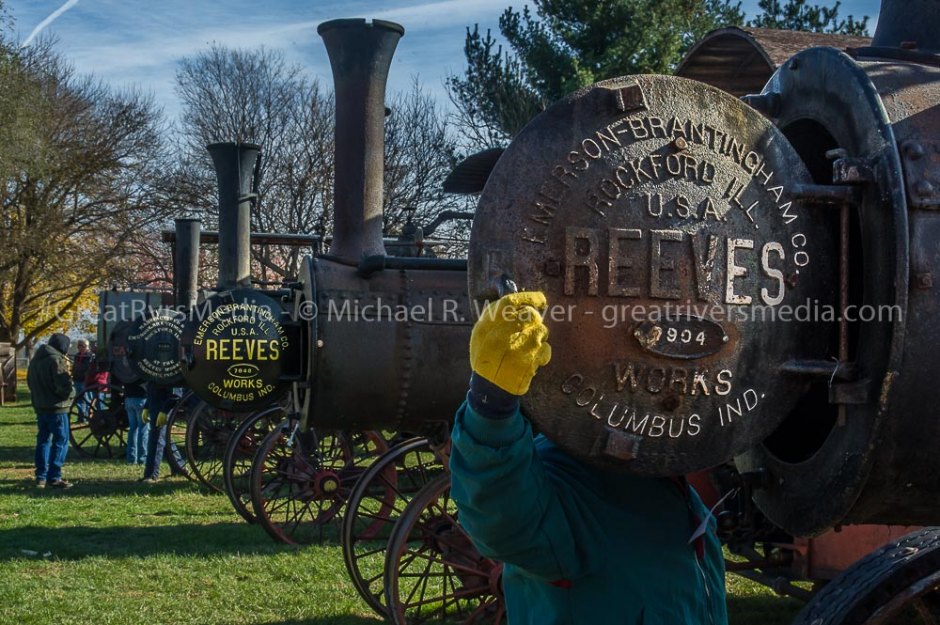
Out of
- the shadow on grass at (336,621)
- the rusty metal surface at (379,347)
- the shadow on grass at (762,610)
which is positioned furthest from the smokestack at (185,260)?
the shadow on grass at (762,610)

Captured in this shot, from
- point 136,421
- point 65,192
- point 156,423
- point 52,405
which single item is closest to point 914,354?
point 156,423

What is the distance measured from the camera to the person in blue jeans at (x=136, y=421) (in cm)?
1282

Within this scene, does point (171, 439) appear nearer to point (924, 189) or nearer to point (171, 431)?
point (171, 431)

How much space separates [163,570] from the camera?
284 inches

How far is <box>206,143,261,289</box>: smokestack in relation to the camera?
24.1ft

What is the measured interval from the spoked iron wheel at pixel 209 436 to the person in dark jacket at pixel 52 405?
137 cm

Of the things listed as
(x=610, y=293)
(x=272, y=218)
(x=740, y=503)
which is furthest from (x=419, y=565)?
(x=272, y=218)

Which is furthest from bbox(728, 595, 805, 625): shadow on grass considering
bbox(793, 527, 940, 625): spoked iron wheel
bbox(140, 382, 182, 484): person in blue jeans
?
bbox(140, 382, 182, 484): person in blue jeans

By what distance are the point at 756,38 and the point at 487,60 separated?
15.1m

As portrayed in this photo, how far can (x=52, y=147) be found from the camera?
1117 inches

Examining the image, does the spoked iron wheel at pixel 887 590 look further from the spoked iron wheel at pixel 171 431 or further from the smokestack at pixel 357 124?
the spoked iron wheel at pixel 171 431

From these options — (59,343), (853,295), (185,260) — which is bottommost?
(59,343)

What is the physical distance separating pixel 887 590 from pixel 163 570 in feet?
18.5

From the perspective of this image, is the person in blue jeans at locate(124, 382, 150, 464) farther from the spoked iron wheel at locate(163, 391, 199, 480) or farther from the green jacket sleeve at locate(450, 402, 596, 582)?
the green jacket sleeve at locate(450, 402, 596, 582)
